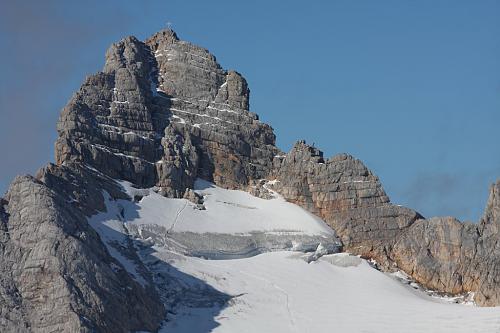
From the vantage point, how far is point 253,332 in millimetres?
156750

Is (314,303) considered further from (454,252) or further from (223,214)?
(223,214)

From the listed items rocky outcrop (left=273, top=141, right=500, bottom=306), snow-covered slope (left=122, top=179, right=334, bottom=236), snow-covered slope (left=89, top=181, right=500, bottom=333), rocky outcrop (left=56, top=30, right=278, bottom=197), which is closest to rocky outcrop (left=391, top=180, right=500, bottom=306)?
rocky outcrop (left=273, top=141, right=500, bottom=306)

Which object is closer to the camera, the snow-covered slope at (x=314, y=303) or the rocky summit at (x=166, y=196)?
the rocky summit at (x=166, y=196)

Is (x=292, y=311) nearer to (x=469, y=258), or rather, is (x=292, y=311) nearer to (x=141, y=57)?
(x=469, y=258)

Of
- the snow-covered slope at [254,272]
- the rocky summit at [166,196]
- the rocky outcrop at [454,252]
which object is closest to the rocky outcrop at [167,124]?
the rocky summit at [166,196]

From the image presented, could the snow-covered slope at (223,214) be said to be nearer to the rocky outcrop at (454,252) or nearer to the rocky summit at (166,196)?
the rocky summit at (166,196)

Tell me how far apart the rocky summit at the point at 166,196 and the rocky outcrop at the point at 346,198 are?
163 millimetres

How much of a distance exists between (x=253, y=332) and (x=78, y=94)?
42003mm

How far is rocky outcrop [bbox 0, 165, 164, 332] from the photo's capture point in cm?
14425

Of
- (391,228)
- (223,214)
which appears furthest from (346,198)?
(223,214)

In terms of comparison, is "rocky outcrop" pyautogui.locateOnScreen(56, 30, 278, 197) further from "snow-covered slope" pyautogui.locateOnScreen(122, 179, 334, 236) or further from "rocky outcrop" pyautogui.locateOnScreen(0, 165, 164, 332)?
"rocky outcrop" pyautogui.locateOnScreen(0, 165, 164, 332)

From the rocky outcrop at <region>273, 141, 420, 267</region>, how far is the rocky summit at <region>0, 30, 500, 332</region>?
163 millimetres

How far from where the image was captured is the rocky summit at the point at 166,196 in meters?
150

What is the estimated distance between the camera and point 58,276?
14650 centimetres
